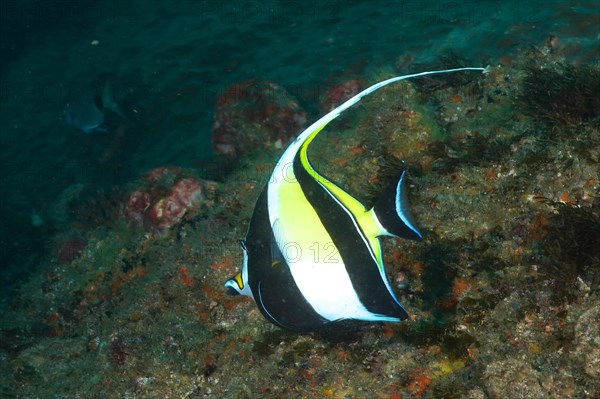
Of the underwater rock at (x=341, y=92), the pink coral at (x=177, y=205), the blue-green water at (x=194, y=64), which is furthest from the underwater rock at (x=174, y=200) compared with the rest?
the underwater rock at (x=341, y=92)

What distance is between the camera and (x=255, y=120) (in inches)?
289

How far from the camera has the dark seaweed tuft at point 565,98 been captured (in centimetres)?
349

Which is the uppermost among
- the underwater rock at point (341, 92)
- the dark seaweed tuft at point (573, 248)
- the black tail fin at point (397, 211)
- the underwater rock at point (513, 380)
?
the black tail fin at point (397, 211)

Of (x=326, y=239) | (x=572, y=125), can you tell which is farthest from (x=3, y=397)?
(x=572, y=125)

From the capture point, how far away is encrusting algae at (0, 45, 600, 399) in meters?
2.46

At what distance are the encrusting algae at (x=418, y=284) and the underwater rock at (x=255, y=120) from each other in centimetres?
160

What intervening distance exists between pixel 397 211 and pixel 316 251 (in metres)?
0.40

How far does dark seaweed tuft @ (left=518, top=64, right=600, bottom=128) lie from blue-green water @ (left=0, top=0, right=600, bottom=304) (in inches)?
76.3

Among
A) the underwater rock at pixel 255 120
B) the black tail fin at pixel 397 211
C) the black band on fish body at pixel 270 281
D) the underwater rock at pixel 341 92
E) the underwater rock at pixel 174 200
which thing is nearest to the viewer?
the black tail fin at pixel 397 211

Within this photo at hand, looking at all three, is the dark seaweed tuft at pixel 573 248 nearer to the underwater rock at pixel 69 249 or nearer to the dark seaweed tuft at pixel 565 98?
the dark seaweed tuft at pixel 565 98

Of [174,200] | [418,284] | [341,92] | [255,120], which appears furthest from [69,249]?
[418,284]

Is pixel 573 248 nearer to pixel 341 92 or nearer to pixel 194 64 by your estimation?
pixel 341 92

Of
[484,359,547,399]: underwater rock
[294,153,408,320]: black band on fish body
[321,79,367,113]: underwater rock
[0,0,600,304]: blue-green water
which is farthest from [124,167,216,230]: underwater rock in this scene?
[484,359,547,399]: underwater rock

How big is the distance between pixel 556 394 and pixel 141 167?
9.95 meters
